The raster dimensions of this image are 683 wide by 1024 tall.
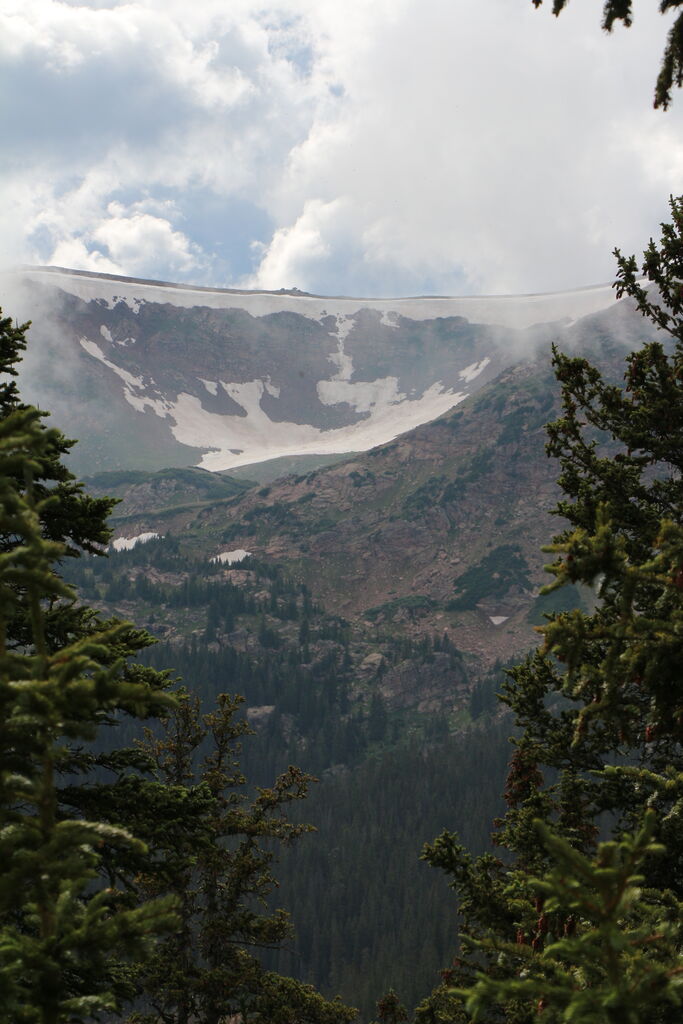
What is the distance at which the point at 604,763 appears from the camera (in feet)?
45.3

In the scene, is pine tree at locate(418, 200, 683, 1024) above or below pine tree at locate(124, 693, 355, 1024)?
above

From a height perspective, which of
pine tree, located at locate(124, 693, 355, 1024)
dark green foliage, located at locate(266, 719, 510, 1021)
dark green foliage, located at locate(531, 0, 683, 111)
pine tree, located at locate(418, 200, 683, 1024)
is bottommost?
dark green foliage, located at locate(266, 719, 510, 1021)

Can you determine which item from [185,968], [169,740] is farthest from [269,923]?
[169,740]

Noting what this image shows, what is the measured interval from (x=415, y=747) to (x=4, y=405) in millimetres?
196229

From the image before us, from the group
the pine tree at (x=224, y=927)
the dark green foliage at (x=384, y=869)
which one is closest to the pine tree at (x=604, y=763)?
the pine tree at (x=224, y=927)

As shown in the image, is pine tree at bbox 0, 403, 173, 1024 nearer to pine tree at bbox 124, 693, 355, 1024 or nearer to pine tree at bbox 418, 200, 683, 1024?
pine tree at bbox 418, 200, 683, 1024

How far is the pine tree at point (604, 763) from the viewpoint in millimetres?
4562

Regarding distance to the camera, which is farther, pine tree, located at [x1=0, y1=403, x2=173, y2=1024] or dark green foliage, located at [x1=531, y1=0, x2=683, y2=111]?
dark green foliage, located at [x1=531, y1=0, x2=683, y2=111]

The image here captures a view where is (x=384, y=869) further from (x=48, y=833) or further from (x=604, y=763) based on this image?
(x=48, y=833)

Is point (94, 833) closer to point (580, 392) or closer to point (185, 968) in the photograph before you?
point (580, 392)

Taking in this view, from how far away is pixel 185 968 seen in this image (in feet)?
62.3

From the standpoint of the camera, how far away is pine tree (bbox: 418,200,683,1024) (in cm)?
456

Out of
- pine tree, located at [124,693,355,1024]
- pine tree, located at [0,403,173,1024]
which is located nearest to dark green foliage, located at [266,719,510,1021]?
pine tree, located at [124,693,355,1024]

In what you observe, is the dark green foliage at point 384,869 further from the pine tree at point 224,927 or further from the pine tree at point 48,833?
the pine tree at point 48,833
